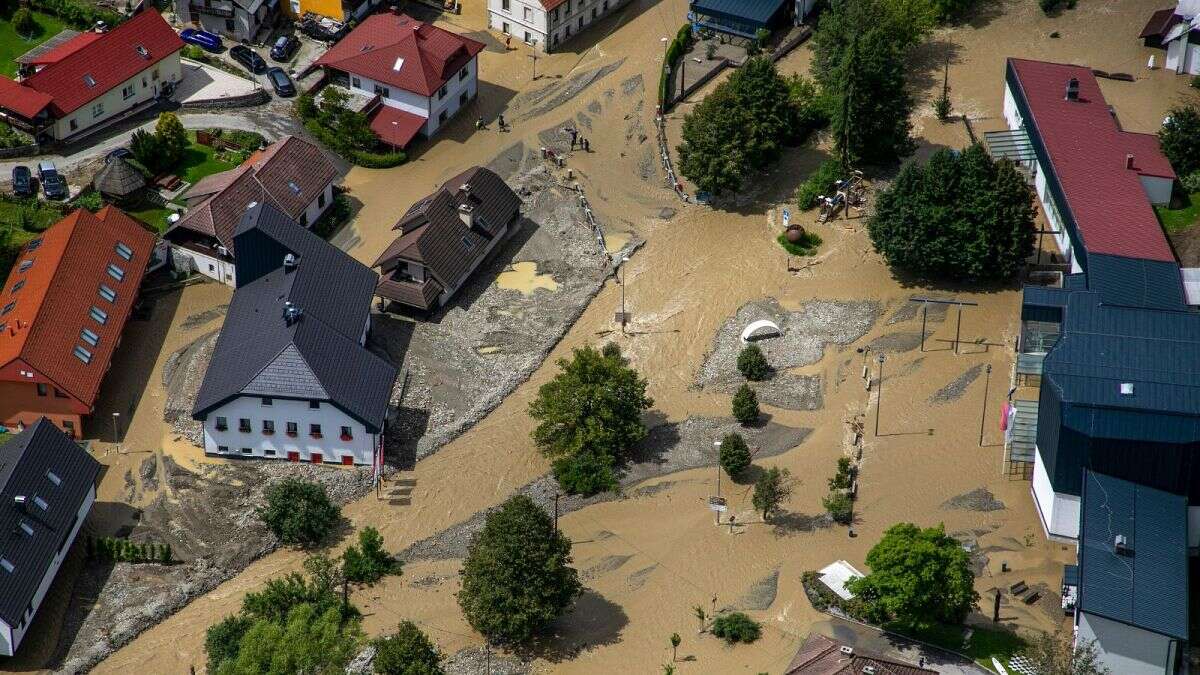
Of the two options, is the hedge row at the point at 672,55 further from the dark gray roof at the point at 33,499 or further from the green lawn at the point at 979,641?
the green lawn at the point at 979,641

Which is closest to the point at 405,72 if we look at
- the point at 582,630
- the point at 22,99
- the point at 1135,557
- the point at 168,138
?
the point at 168,138

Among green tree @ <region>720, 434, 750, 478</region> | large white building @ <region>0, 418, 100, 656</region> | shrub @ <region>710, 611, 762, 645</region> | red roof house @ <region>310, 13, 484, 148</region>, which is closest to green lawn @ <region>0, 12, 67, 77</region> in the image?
red roof house @ <region>310, 13, 484, 148</region>

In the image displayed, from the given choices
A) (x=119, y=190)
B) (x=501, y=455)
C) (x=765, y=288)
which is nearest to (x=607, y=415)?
(x=501, y=455)

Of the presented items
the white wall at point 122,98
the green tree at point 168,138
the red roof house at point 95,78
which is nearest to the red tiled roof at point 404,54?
the white wall at point 122,98

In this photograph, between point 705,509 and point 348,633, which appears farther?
point 705,509

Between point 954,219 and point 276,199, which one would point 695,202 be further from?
point 276,199

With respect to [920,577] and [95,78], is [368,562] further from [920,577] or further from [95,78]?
[95,78]
